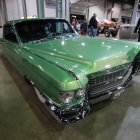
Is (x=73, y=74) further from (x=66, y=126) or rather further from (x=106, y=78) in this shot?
(x=66, y=126)

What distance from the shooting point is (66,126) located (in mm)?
1724

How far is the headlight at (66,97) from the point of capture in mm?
1205

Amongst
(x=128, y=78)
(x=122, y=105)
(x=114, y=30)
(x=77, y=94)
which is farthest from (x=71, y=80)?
(x=114, y=30)

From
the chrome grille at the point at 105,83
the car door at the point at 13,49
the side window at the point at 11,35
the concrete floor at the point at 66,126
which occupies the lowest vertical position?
the concrete floor at the point at 66,126

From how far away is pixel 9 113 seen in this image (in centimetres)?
193

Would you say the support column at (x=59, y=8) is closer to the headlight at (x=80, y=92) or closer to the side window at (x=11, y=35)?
the side window at (x=11, y=35)

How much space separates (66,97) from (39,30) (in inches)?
69.3

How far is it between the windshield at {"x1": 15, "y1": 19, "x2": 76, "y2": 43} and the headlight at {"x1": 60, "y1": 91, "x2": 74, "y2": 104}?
1549mm

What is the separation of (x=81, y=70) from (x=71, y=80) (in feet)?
0.71

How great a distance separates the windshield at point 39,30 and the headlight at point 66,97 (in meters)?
1.55

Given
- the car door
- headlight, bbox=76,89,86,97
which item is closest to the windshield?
the car door

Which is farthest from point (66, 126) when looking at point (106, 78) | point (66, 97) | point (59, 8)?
point (59, 8)

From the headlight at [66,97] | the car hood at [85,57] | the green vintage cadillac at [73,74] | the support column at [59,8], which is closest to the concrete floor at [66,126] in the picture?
the green vintage cadillac at [73,74]

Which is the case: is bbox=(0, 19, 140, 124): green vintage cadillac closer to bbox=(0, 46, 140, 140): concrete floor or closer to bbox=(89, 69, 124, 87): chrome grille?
bbox=(89, 69, 124, 87): chrome grille
